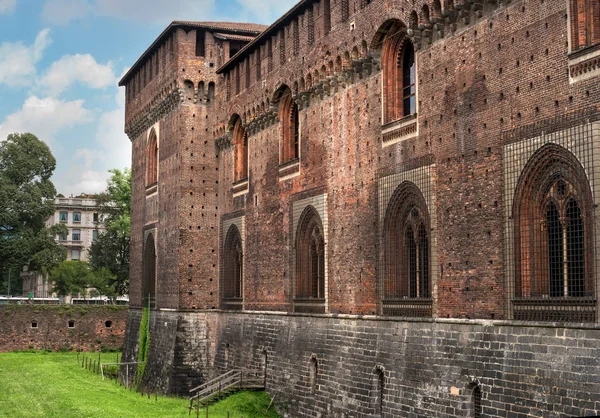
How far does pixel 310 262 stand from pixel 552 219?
9703 mm

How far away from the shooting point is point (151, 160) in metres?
34.1

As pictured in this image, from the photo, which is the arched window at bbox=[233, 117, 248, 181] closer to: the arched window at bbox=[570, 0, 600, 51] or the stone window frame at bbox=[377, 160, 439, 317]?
the stone window frame at bbox=[377, 160, 439, 317]

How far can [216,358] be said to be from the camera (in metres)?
28.7

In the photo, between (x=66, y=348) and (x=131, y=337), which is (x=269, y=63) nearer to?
(x=131, y=337)

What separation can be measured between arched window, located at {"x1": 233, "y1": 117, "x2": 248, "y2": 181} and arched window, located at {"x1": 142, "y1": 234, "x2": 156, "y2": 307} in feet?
20.7

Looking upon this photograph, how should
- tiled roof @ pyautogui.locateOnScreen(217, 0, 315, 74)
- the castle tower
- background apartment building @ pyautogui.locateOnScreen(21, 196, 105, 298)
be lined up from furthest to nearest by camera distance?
background apartment building @ pyautogui.locateOnScreen(21, 196, 105, 298)
the castle tower
tiled roof @ pyautogui.locateOnScreen(217, 0, 315, 74)

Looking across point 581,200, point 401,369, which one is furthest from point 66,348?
point 581,200

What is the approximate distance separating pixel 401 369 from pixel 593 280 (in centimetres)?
556

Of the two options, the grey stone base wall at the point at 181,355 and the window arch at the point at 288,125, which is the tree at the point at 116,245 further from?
the window arch at the point at 288,125

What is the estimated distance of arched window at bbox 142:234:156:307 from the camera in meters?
32.9

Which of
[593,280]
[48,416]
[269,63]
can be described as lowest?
[48,416]

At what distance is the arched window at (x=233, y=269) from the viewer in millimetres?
27969

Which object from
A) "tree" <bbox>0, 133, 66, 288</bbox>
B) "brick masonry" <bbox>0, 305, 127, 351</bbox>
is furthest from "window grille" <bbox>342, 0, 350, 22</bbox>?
"tree" <bbox>0, 133, 66, 288</bbox>

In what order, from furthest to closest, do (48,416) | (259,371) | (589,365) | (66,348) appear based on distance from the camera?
1. (66,348)
2. (259,371)
3. (48,416)
4. (589,365)
